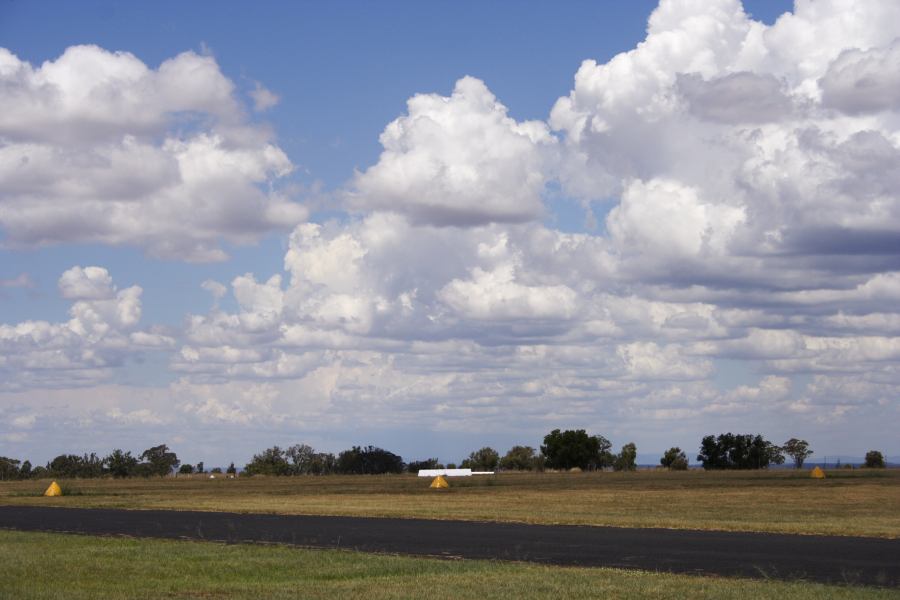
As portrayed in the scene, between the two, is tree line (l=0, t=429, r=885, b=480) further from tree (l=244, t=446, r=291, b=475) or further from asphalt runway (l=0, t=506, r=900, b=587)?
asphalt runway (l=0, t=506, r=900, b=587)

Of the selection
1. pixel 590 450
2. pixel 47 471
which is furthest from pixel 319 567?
pixel 47 471

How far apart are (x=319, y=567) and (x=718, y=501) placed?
31904mm

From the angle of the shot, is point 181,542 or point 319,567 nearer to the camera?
point 319,567

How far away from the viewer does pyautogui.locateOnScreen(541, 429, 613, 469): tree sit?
15688cm

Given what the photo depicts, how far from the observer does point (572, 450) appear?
157m

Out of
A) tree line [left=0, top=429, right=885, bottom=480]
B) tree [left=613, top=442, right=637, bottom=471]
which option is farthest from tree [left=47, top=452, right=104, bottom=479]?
tree [left=613, top=442, right=637, bottom=471]

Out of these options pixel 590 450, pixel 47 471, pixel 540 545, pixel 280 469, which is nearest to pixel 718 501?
pixel 540 545

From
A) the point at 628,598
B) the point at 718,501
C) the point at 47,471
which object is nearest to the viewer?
the point at 628,598

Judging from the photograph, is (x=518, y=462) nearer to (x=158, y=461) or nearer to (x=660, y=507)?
(x=158, y=461)

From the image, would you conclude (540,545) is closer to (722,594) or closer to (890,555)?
(890,555)

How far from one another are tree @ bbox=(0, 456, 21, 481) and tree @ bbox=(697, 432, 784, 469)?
108 meters

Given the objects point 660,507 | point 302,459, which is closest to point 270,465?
point 302,459

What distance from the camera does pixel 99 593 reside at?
19.1 meters

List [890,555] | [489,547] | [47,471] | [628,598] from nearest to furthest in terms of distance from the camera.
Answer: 1. [628,598]
2. [890,555]
3. [489,547]
4. [47,471]
